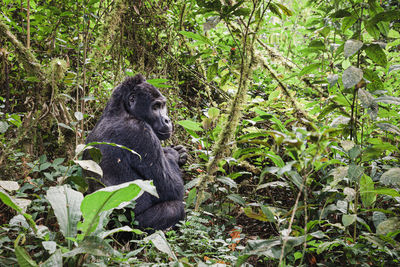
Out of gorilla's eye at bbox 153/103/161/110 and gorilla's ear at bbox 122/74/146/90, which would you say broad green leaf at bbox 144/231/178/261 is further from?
gorilla's ear at bbox 122/74/146/90

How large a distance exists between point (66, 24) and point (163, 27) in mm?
1286

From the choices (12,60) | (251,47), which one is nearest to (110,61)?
(12,60)

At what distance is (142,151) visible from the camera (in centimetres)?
285

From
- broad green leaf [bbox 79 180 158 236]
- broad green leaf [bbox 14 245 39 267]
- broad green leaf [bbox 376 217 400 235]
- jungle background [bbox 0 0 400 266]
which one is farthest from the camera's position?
broad green leaf [bbox 376 217 400 235]

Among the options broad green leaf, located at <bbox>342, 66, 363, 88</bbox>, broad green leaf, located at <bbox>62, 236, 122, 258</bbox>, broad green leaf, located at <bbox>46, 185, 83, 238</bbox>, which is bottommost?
broad green leaf, located at <bbox>62, 236, 122, 258</bbox>

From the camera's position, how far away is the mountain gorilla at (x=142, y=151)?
2744 mm

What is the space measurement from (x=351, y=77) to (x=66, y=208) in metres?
1.71

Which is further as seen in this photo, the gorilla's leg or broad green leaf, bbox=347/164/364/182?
the gorilla's leg

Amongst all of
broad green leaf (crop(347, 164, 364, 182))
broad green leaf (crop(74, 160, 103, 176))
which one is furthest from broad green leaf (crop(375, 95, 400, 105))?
broad green leaf (crop(74, 160, 103, 176))

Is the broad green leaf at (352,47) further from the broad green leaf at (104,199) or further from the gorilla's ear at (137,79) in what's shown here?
the gorilla's ear at (137,79)

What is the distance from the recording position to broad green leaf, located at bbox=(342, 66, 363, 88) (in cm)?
188

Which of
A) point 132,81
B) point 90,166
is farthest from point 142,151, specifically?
point 90,166

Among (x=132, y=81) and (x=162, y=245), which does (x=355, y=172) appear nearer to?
(x=162, y=245)

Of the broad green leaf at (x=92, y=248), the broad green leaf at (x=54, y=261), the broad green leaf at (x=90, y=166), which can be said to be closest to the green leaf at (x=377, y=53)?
the broad green leaf at (x=90, y=166)
